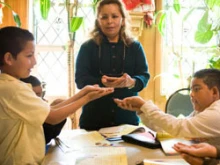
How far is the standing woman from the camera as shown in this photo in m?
1.82

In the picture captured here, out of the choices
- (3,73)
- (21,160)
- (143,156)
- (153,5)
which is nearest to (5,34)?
(3,73)

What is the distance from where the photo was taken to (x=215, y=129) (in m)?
1.29

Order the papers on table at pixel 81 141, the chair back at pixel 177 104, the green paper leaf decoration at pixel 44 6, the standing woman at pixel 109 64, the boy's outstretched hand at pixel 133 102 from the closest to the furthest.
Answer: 1. the papers on table at pixel 81 141
2. the boy's outstretched hand at pixel 133 102
3. the standing woman at pixel 109 64
4. the chair back at pixel 177 104
5. the green paper leaf decoration at pixel 44 6

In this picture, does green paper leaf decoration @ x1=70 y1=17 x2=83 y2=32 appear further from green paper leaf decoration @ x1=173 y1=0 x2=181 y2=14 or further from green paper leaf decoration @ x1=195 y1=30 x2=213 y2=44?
Answer: green paper leaf decoration @ x1=195 y1=30 x2=213 y2=44

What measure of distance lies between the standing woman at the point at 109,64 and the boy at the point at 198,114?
30 centimetres

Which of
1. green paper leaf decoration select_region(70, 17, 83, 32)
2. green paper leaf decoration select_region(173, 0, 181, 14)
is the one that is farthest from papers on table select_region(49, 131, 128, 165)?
green paper leaf decoration select_region(173, 0, 181, 14)

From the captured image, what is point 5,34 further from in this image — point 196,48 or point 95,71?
point 196,48

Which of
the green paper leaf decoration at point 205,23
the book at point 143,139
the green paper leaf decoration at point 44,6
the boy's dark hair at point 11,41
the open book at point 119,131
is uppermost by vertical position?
the green paper leaf decoration at point 44,6

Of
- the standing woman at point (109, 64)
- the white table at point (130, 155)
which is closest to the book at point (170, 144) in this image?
the white table at point (130, 155)

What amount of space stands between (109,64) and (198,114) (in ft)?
2.25

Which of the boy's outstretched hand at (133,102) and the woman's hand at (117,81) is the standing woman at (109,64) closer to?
the woman's hand at (117,81)

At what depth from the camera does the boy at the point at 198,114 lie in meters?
1.29

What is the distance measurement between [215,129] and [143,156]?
317 millimetres

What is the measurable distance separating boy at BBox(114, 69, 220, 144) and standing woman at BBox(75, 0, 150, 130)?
30cm
